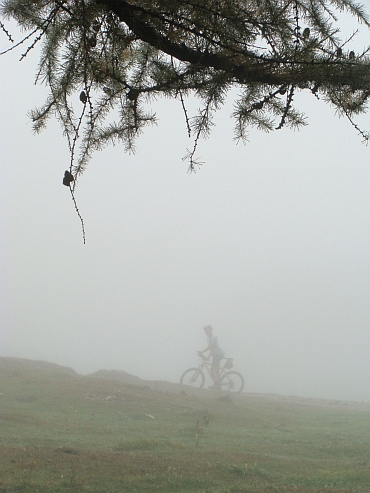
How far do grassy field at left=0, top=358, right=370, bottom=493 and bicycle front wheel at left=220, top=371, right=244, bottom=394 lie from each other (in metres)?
1.81

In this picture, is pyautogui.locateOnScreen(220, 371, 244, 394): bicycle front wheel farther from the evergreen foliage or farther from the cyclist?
the evergreen foliage

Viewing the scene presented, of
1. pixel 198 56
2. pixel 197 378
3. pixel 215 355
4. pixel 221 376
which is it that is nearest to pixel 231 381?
pixel 221 376

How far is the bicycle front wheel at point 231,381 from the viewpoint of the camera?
52.9 ft

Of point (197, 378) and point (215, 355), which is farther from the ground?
point (215, 355)

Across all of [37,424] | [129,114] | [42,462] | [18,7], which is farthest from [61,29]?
[37,424]

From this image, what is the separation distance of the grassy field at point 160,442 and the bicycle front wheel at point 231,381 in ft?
5.92

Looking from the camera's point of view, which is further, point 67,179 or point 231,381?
point 231,381

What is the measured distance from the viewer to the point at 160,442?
24.2 feet

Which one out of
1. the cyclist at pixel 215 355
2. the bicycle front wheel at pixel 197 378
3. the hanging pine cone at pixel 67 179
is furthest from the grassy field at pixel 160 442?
the hanging pine cone at pixel 67 179

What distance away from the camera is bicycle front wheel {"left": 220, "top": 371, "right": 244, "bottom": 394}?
16125 mm

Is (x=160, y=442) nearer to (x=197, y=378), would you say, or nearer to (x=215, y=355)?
(x=215, y=355)

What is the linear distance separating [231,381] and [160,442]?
30.0 ft

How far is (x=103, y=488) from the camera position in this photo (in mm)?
4945

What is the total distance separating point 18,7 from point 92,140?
994 millimetres
